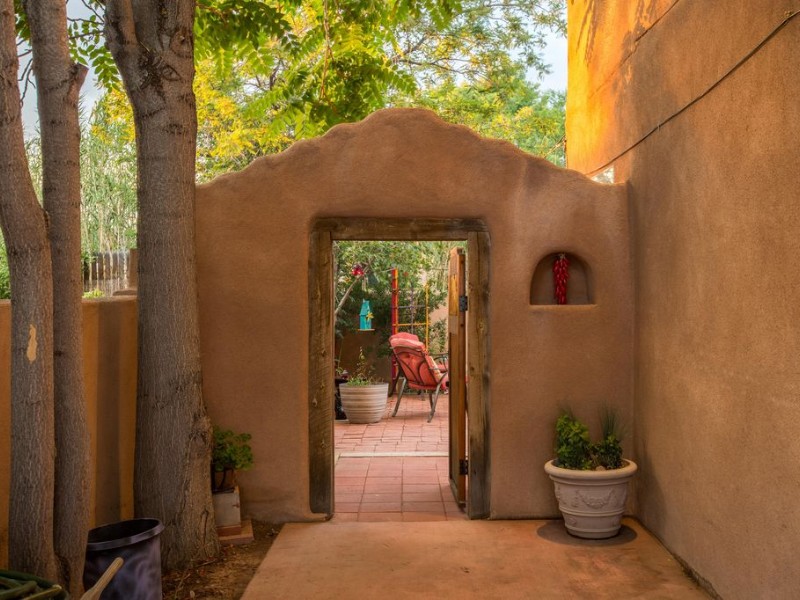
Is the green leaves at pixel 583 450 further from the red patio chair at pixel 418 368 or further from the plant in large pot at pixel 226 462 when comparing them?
the red patio chair at pixel 418 368

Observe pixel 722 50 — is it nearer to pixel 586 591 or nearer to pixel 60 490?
pixel 586 591

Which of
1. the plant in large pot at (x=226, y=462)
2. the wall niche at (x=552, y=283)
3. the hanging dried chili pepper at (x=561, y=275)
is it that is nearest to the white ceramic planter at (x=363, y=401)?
the wall niche at (x=552, y=283)

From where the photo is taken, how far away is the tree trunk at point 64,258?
3.62m

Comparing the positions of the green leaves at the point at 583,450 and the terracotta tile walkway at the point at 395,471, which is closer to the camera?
the green leaves at the point at 583,450

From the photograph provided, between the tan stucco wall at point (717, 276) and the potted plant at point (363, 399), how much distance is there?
4976 millimetres

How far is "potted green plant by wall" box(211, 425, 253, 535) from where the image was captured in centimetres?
557

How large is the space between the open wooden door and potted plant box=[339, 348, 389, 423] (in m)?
3.67

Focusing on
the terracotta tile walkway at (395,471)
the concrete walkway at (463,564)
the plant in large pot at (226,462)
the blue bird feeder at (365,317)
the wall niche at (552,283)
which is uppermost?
the wall niche at (552,283)

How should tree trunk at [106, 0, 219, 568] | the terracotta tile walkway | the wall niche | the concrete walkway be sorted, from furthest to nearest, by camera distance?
the terracotta tile walkway < the wall niche < tree trunk at [106, 0, 219, 568] < the concrete walkway

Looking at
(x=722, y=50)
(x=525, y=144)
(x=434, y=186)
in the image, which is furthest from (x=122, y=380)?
(x=525, y=144)

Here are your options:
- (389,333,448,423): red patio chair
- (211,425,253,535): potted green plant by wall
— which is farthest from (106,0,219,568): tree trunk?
(389,333,448,423): red patio chair

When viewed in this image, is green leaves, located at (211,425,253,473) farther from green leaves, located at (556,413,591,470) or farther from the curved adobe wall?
green leaves, located at (556,413,591,470)

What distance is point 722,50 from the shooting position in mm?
4371

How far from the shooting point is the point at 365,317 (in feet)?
42.7
